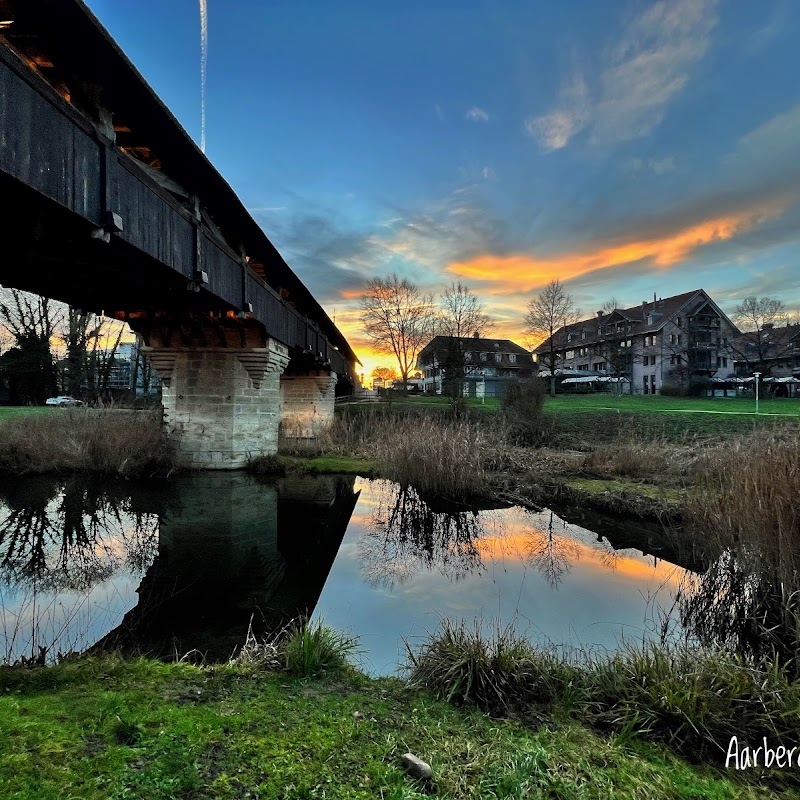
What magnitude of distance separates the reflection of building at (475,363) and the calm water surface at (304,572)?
2427 cm

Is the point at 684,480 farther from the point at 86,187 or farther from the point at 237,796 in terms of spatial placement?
the point at 86,187

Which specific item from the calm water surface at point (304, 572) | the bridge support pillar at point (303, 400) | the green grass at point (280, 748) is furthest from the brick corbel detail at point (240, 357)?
the bridge support pillar at point (303, 400)

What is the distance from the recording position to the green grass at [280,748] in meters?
2.13

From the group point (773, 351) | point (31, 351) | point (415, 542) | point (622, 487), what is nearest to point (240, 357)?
point (415, 542)

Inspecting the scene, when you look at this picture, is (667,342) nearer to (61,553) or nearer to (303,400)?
(303,400)

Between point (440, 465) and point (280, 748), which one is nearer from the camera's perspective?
point (280, 748)

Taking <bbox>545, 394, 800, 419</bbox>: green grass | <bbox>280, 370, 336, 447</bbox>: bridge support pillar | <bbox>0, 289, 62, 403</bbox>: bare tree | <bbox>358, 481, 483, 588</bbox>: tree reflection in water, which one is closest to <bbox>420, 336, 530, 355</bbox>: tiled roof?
<bbox>545, 394, 800, 419</bbox>: green grass

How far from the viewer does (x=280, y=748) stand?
244 cm

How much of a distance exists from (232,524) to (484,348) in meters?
48.3

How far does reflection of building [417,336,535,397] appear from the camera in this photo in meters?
38.2

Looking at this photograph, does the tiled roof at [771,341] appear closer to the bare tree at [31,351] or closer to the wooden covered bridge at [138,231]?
the wooden covered bridge at [138,231]

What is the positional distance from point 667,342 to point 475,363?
17574mm

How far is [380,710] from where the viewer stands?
119 inches

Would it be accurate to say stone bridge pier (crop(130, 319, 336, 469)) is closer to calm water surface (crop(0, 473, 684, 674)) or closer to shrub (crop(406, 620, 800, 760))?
calm water surface (crop(0, 473, 684, 674))
